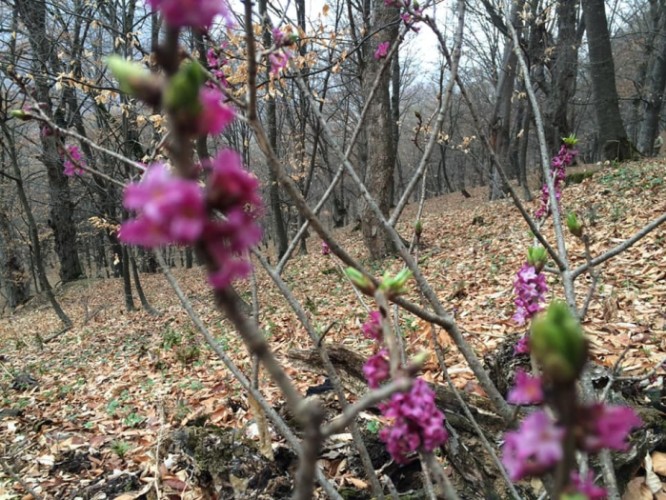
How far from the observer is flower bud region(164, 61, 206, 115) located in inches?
→ 14.6

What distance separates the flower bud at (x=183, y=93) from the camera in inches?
14.6

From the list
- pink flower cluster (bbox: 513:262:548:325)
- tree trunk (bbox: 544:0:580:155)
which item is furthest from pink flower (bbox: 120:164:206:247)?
tree trunk (bbox: 544:0:580:155)

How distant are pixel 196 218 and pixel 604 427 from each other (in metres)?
0.41

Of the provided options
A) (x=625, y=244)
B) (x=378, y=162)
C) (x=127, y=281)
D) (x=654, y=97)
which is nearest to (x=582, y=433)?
(x=625, y=244)

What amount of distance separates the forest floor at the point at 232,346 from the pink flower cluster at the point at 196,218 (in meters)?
2.02

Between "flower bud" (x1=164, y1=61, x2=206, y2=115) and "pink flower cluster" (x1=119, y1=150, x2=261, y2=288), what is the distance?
6cm

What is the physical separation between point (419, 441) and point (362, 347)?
13.5 feet

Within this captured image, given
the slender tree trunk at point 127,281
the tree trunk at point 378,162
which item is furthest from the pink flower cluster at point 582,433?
the slender tree trunk at point 127,281

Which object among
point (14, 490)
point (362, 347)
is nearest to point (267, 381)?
point (362, 347)

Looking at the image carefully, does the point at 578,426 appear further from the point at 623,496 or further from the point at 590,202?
the point at 590,202

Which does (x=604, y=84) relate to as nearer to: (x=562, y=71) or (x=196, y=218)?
(x=562, y=71)

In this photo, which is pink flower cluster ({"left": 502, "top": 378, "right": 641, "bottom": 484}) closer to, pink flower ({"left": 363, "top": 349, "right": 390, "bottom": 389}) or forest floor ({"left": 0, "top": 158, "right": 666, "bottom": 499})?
pink flower ({"left": 363, "top": 349, "right": 390, "bottom": 389})

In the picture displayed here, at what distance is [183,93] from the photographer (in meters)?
0.37

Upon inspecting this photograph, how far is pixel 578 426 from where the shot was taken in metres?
0.43
